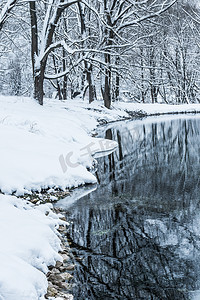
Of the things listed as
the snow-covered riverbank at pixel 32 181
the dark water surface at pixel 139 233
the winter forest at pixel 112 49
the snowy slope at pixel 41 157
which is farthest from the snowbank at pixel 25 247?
the winter forest at pixel 112 49

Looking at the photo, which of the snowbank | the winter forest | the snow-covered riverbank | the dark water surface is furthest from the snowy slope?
the winter forest

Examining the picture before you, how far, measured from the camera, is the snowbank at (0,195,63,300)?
12.3 ft

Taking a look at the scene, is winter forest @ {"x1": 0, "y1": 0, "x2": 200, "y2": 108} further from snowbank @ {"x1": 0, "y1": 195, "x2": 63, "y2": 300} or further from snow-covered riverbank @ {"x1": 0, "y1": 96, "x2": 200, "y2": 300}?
snowbank @ {"x1": 0, "y1": 195, "x2": 63, "y2": 300}

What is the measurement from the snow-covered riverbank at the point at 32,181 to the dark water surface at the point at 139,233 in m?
0.53

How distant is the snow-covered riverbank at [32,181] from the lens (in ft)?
13.3

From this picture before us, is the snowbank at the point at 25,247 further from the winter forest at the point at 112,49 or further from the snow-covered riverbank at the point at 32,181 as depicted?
the winter forest at the point at 112,49

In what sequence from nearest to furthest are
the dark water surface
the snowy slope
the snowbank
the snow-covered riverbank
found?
the snowbank → the snow-covered riverbank → the dark water surface → the snowy slope

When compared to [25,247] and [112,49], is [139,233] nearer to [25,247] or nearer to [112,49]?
[25,247]

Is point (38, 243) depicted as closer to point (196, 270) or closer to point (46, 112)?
point (196, 270)

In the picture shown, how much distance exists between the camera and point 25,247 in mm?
4680

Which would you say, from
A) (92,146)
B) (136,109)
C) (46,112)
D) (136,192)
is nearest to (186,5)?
(136,109)

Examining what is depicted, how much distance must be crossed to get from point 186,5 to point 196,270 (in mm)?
34495

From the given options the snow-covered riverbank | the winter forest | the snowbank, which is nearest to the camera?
the snowbank

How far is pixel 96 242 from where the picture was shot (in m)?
5.78
